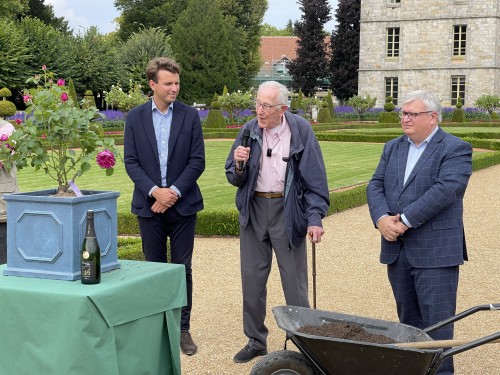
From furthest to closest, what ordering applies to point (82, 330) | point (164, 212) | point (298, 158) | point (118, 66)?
1. point (118, 66)
2. point (164, 212)
3. point (298, 158)
4. point (82, 330)

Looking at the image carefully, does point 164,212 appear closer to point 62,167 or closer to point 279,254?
point 279,254

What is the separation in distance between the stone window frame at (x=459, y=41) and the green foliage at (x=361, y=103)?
16.4ft

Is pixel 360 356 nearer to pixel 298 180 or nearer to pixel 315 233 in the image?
pixel 315 233

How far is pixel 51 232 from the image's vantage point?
3.01 metres

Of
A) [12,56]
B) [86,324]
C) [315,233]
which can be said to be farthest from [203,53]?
[86,324]

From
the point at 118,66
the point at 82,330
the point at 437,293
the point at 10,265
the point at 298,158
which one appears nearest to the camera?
the point at 82,330

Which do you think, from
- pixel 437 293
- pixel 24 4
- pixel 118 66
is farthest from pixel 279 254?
pixel 24 4

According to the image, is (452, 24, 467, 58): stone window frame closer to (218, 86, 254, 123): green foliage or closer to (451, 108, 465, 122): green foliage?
(451, 108, 465, 122): green foliage

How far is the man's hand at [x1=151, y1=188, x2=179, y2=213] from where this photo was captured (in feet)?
13.6

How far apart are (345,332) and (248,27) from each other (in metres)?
49.4

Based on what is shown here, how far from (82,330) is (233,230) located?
5.09 m

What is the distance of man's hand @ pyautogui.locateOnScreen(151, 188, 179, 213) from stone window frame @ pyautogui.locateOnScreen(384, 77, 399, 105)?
121ft

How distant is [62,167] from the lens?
10.8 feet

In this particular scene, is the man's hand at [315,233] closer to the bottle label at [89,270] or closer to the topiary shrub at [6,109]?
the bottle label at [89,270]
